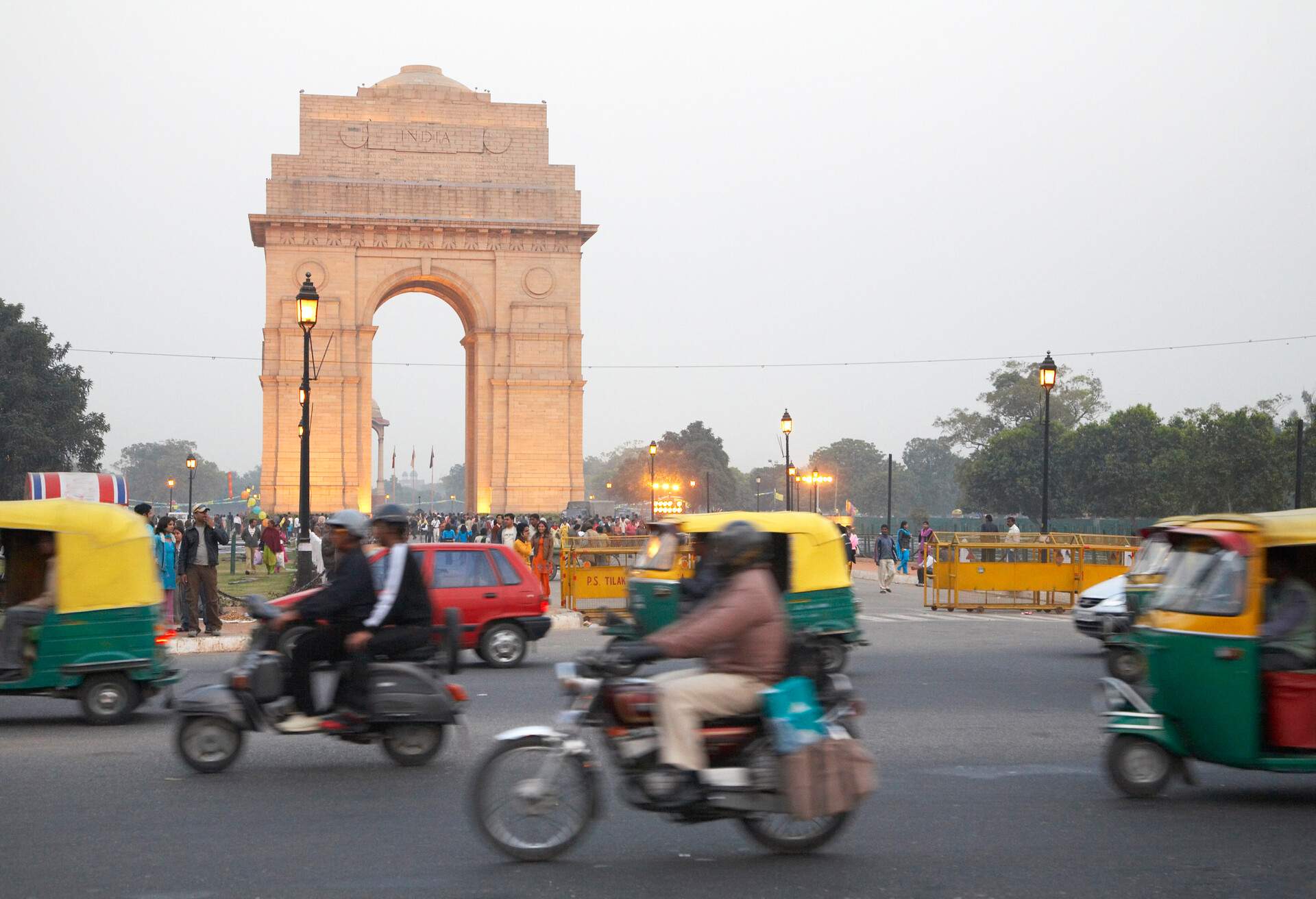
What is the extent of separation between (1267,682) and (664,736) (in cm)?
331

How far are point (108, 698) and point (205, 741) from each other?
2528mm

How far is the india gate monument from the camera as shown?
48.0m

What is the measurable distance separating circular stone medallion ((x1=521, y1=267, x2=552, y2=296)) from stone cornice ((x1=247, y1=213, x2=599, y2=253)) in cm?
71

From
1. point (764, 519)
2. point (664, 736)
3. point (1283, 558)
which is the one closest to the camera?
point (664, 736)

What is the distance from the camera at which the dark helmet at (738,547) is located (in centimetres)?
589

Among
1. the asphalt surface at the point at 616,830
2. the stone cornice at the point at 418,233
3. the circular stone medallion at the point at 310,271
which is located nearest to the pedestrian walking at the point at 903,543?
the asphalt surface at the point at 616,830

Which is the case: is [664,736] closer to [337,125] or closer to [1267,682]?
[1267,682]

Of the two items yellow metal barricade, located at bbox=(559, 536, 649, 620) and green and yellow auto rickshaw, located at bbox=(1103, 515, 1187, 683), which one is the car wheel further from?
yellow metal barricade, located at bbox=(559, 536, 649, 620)

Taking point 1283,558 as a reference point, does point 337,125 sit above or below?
above

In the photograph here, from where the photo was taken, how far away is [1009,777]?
8109 mm

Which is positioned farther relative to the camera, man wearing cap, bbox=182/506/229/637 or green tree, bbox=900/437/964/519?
green tree, bbox=900/437/964/519

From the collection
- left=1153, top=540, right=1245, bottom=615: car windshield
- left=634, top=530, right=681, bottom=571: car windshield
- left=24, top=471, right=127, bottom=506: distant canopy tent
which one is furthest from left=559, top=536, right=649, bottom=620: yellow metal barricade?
left=24, top=471, right=127, bottom=506: distant canopy tent

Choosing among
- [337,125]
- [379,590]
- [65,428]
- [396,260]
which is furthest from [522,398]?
[379,590]

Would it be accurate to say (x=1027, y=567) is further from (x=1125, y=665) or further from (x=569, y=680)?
(x=569, y=680)
